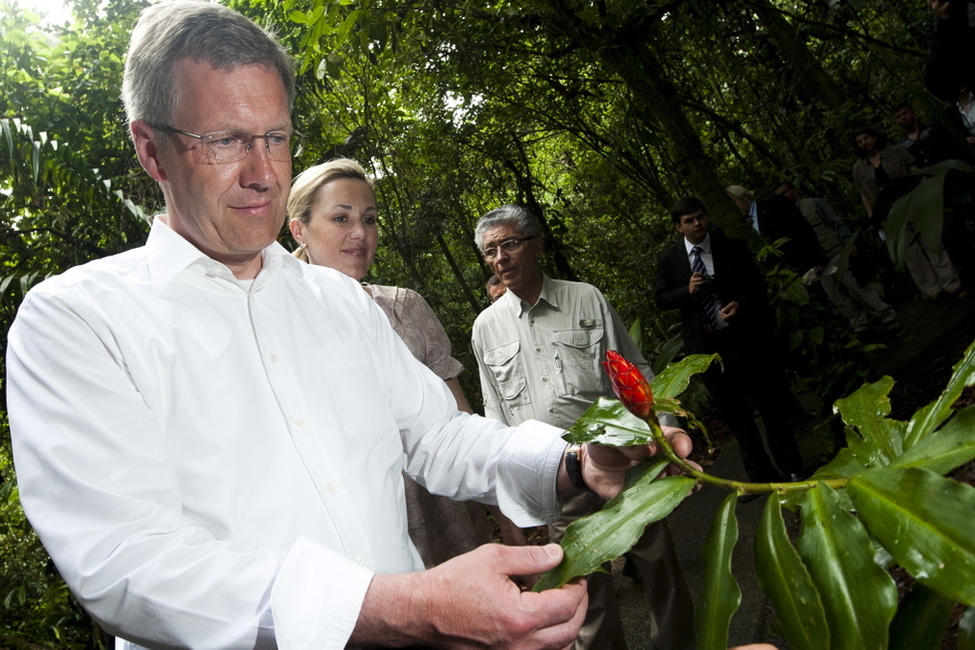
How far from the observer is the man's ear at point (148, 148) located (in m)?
1.55

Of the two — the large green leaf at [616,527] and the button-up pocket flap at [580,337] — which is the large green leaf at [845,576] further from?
the button-up pocket flap at [580,337]

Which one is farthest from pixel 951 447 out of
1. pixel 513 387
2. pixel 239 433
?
pixel 513 387

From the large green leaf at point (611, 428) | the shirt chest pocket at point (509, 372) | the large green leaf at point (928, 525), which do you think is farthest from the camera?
the shirt chest pocket at point (509, 372)

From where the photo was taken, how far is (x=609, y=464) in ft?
4.80

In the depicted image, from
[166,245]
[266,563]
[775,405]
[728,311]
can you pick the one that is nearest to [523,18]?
[728,311]

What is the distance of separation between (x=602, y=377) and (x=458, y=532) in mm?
1130

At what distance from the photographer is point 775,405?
176 inches

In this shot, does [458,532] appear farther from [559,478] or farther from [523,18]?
[523,18]

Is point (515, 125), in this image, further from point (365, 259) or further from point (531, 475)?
point (531, 475)

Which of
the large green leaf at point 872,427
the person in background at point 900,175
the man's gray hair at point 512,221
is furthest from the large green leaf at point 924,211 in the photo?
the person in background at point 900,175

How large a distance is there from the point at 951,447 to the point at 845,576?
241 millimetres

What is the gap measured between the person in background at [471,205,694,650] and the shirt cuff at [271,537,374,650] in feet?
7.80

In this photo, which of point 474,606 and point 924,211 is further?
point 924,211

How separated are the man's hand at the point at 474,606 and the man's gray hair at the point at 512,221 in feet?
9.23
